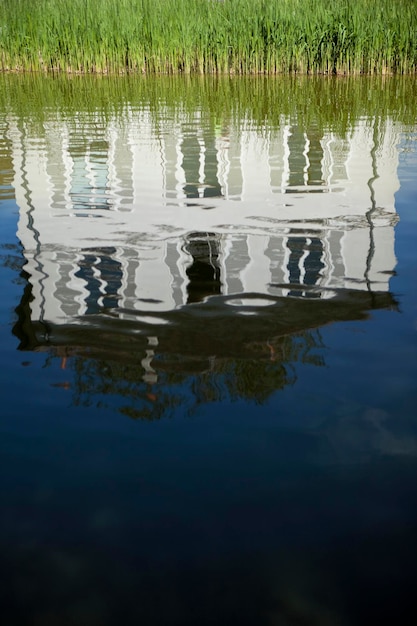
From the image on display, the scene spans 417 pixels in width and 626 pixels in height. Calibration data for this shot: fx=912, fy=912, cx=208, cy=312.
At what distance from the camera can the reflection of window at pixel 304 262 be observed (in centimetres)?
450

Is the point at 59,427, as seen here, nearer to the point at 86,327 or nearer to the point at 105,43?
the point at 86,327

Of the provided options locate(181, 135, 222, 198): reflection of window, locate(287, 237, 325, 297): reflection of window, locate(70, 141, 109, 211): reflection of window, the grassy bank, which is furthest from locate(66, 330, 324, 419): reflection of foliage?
the grassy bank

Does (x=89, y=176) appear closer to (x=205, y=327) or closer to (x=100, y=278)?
(x=100, y=278)

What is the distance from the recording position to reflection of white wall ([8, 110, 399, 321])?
456 centimetres

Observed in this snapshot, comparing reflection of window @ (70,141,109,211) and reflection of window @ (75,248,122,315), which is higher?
reflection of window @ (70,141,109,211)

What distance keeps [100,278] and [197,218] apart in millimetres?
1448

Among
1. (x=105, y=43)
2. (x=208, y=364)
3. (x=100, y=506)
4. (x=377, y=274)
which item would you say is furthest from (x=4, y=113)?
(x=100, y=506)

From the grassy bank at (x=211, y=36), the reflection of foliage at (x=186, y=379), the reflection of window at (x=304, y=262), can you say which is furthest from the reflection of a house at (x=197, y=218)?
the grassy bank at (x=211, y=36)

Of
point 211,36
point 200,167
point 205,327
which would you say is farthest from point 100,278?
point 211,36

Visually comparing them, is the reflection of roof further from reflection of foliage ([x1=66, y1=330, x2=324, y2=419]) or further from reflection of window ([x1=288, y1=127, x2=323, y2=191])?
reflection of window ([x1=288, y1=127, x2=323, y2=191])

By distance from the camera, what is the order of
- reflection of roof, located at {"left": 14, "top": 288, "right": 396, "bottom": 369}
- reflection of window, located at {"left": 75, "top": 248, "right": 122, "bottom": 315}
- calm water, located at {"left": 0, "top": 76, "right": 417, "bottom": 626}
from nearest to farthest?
calm water, located at {"left": 0, "top": 76, "right": 417, "bottom": 626} → reflection of roof, located at {"left": 14, "top": 288, "right": 396, "bottom": 369} → reflection of window, located at {"left": 75, "top": 248, "right": 122, "bottom": 315}

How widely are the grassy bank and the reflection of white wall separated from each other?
8677mm

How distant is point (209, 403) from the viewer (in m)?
3.07

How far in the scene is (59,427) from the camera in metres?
2.94
